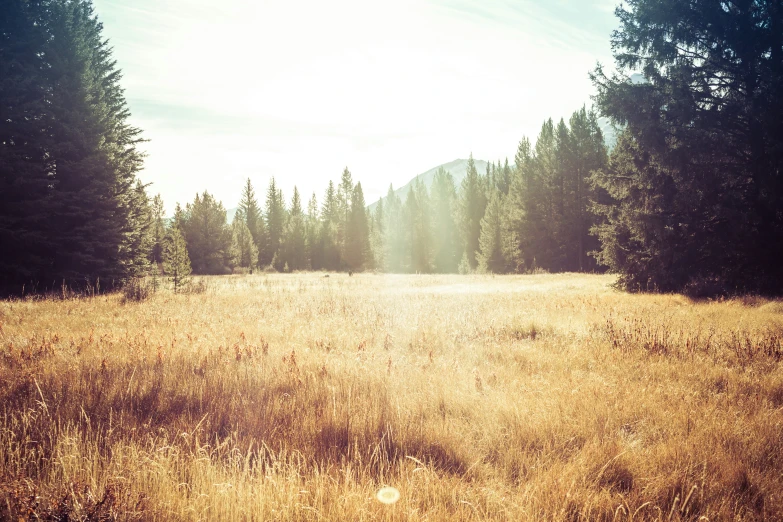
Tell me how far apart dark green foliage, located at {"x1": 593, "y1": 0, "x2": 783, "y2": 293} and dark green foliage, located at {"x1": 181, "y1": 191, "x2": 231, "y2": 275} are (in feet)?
140

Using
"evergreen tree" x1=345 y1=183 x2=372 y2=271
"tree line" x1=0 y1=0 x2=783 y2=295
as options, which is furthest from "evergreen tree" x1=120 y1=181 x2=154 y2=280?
"evergreen tree" x1=345 y1=183 x2=372 y2=271

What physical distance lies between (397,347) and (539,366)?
2492 mm

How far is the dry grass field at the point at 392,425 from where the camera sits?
7.63 feet

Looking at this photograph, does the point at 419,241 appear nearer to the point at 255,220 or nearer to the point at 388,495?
the point at 255,220

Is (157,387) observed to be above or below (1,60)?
below

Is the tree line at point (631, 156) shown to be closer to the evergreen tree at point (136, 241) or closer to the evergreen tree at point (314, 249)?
the evergreen tree at point (136, 241)

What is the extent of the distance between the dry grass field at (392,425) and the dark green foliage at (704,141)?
21.2 feet

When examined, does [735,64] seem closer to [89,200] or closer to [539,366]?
[539,366]

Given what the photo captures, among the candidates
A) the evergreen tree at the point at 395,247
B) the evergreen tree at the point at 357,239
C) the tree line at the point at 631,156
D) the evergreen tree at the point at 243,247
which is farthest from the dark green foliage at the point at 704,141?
the evergreen tree at the point at 395,247

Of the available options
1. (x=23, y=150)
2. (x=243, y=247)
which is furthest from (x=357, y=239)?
(x=23, y=150)

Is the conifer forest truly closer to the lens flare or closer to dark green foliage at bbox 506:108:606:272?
the lens flare

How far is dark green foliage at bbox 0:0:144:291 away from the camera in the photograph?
13.8 metres

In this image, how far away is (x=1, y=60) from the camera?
45.8 ft

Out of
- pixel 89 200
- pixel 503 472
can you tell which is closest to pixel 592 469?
pixel 503 472
